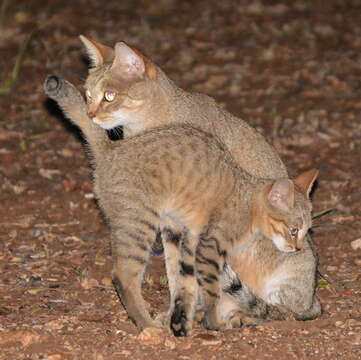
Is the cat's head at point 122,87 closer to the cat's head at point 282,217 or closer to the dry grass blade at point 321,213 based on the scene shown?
the cat's head at point 282,217

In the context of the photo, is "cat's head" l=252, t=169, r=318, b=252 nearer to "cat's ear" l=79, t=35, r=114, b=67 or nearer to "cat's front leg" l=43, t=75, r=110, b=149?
"cat's front leg" l=43, t=75, r=110, b=149

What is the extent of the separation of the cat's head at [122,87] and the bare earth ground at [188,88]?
1418 millimetres

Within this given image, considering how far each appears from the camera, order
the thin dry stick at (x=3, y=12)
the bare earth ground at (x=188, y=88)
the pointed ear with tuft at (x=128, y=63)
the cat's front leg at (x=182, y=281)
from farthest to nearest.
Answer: the thin dry stick at (x=3, y=12) < the pointed ear with tuft at (x=128, y=63) < the cat's front leg at (x=182, y=281) < the bare earth ground at (x=188, y=88)

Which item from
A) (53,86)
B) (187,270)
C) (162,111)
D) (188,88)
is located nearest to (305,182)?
(187,270)

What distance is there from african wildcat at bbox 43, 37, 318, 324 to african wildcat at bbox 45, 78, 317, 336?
0.54 meters

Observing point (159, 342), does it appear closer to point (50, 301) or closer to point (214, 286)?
point (214, 286)

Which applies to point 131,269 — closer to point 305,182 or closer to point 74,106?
point 74,106

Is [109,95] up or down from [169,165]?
down

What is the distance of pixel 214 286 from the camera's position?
6.59 metres

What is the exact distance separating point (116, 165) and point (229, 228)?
41.4 inches

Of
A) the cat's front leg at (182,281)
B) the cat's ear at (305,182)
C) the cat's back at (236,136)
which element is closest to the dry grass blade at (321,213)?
the cat's back at (236,136)

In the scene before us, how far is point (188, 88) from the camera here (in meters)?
12.1

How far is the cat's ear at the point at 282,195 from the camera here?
6.80m

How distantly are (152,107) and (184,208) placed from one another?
1341 millimetres
